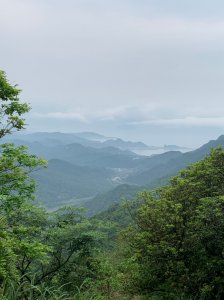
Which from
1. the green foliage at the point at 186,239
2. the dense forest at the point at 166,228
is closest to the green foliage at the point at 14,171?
the dense forest at the point at 166,228

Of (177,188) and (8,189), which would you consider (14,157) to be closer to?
(8,189)

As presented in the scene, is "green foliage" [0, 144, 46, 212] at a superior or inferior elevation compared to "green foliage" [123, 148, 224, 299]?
superior

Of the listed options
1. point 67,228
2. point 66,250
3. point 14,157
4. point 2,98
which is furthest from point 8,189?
point 66,250

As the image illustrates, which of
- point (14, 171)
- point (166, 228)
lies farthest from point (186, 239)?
point (14, 171)

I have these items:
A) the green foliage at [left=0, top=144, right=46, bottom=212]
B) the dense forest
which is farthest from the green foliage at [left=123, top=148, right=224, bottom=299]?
the green foliage at [left=0, top=144, right=46, bottom=212]

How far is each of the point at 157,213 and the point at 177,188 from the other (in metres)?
1.54

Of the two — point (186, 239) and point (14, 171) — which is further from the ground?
point (14, 171)

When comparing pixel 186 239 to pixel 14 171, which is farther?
pixel 186 239

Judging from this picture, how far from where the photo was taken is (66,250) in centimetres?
2234

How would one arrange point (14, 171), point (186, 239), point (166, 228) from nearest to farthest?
point (14, 171) < point (186, 239) < point (166, 228)

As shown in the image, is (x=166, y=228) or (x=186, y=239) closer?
(x=186, y=239)

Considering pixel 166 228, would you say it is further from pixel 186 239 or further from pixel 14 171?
pixel 14 171

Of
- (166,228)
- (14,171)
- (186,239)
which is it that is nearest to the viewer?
(14,171)

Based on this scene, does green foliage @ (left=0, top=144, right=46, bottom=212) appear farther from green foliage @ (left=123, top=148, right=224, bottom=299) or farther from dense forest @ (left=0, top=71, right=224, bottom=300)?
green foliage @ (left=123, top=148, right=224, bottom=299)
